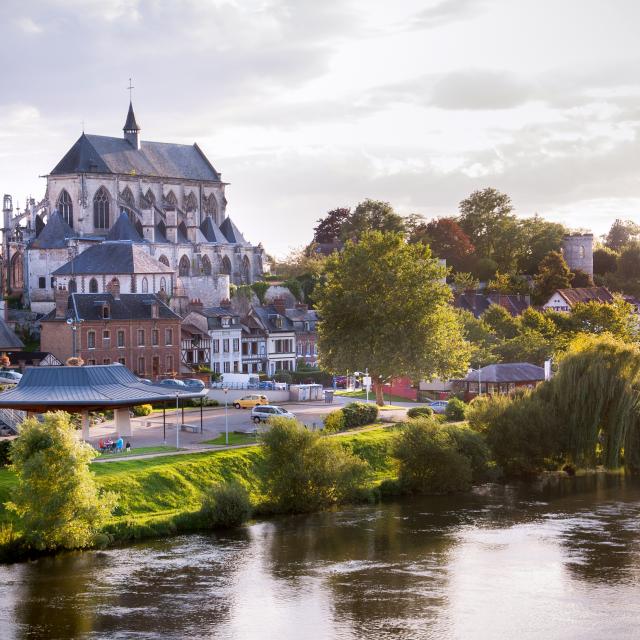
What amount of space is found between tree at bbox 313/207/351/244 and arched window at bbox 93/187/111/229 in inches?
1490

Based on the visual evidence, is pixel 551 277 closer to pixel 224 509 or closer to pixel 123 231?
pixel 123 231

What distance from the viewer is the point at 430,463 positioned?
203 ft

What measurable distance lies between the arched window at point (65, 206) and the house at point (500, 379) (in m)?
52.1

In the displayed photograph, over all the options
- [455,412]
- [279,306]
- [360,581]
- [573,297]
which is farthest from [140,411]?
[573,297]

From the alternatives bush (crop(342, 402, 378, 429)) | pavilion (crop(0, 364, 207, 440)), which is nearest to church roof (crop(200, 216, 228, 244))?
bush (crop(342, 402, 378, 429))

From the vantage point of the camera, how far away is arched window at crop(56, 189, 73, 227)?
418ft

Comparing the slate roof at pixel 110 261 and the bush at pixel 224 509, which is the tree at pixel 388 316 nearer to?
the bush at pixel 224 509

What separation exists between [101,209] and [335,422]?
64426 mm

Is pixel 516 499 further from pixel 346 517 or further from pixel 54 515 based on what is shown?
pixel 54 515

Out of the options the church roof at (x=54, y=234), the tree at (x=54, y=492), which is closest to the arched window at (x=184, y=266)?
the church roof at (x=54, y=234)

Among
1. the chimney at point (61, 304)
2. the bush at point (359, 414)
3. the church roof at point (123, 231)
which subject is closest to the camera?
the bush at point (359, 414)

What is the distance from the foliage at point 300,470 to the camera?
184ft

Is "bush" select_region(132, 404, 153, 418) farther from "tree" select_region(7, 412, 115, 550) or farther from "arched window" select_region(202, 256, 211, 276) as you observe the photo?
"arched window" select_region(202, 256, 211, 276)

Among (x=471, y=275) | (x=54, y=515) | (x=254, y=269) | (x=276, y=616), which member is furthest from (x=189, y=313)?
(x=276, y=616)
